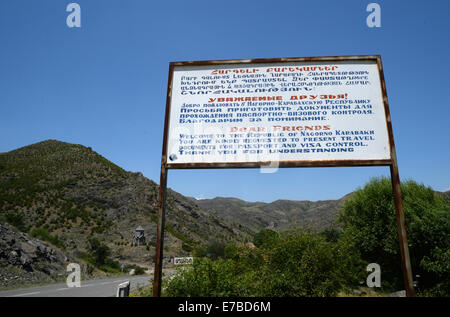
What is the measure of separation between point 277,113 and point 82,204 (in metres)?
57.7

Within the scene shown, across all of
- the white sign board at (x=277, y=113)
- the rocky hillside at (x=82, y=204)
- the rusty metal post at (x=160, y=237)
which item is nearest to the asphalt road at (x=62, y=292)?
the rusty metal post at (x=160, y=237)

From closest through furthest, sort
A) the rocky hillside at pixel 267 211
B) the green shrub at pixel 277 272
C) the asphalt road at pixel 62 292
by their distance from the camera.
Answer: the green shrub at pixel 277 272
the asphalt road at pixel 62 292
the rocky hillside at pixel 267 211

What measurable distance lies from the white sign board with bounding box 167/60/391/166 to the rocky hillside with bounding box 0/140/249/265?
36.7 meters

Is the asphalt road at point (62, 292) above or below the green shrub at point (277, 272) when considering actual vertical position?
below

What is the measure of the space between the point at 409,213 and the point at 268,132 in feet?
50.5

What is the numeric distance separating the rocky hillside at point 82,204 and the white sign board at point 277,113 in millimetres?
36689

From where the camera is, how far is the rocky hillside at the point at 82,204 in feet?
143

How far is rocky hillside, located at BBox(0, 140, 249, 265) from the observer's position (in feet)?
143

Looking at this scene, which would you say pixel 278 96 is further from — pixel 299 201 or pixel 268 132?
pixel 299 201

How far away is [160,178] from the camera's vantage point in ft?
16.7

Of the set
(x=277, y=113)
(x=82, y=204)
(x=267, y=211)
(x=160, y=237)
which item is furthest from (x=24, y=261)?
(x=267, y=211)

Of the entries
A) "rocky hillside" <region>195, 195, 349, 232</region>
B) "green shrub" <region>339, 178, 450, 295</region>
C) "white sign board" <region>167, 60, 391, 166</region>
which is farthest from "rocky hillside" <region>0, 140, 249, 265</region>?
"rocky hillside" <region>195, 195, 349, 232</region>

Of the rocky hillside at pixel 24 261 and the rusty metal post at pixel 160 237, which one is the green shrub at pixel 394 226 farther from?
the rocky hillside at pixel 24 261

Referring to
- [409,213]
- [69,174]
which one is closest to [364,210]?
[409,213]
